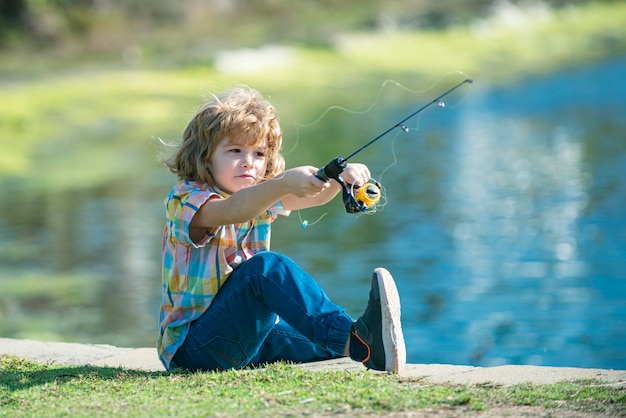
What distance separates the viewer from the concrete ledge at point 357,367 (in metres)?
4.12

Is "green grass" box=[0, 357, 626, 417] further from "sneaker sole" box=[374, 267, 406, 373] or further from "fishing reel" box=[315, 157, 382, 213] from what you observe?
"fishing reel" box=[315, 157, 382, 213]

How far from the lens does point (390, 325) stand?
3867mm

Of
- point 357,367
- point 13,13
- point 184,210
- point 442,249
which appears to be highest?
point 13,13

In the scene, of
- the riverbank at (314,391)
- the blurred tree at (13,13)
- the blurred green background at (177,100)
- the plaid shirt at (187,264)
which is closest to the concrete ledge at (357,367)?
the riverbank at (314,391)

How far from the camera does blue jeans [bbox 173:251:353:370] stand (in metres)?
3.99

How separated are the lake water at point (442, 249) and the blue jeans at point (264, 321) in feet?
7.76

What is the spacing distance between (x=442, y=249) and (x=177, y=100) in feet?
35.0

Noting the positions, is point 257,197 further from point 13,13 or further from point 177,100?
point 13,13

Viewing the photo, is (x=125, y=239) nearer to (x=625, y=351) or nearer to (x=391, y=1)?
(x=625, y=351)

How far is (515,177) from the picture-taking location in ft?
42.5

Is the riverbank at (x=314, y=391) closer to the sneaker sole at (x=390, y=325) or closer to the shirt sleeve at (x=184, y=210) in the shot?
the sneaker sole at (x=390, y=325)

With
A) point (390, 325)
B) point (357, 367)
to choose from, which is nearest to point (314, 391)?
point (390, 325)

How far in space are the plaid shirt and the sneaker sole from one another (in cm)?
64

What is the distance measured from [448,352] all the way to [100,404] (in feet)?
12.4
